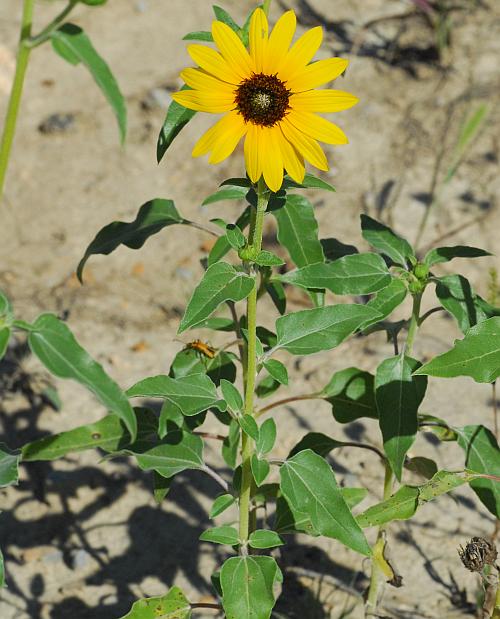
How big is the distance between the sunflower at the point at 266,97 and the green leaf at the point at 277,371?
1.45ft

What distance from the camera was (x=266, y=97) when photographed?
193cm

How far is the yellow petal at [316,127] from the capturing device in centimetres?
191

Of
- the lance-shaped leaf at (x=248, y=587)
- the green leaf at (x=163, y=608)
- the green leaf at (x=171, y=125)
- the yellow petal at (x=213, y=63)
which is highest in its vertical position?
the yellow petal at (x=213, y=63)

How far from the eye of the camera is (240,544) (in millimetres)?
2287

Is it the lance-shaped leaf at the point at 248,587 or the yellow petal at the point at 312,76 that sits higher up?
the yellow petal at the point at 312,76

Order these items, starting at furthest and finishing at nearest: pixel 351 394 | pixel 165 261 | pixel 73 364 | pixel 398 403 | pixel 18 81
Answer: pixel 165 261
pixel 351 394
pixel 398 403
pixel 18 81
pixel 73 364

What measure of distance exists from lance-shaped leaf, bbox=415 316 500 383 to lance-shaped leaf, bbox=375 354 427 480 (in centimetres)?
29

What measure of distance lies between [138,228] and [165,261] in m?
2.05

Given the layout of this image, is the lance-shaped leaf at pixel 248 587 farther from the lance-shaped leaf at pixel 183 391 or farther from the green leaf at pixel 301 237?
the green leaf at pixel 301 237

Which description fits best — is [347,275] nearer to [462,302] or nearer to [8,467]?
[462,302]

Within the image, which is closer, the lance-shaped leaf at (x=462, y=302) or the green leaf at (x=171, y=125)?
the green leaf at (x=171, y=125)

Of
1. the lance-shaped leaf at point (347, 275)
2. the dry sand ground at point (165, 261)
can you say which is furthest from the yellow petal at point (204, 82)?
the dry sand ground at point (165, 261)

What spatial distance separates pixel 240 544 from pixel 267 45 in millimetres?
1157

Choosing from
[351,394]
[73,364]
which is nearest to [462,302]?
[351,394]
